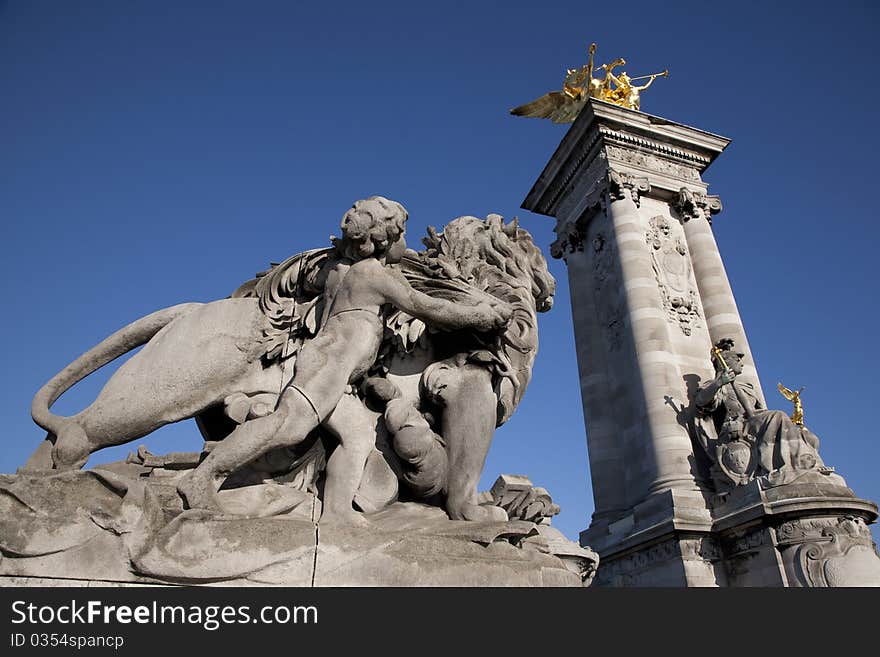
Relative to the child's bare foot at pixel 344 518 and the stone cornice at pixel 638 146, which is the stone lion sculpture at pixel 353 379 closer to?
the child's bare foot at pixel 344 518

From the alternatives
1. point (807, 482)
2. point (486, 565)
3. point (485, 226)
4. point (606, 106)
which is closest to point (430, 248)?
point (485, 226)

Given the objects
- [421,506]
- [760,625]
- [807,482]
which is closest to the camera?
[760,625]

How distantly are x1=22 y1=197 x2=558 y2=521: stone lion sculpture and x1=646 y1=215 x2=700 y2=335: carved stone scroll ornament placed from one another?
9597mm

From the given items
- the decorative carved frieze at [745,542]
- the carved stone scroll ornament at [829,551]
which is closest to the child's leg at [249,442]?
the carved stone scroll ornament at [829,551]

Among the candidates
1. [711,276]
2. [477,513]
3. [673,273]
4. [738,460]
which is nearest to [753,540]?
[738,460]

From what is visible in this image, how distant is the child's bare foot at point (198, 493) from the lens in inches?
103

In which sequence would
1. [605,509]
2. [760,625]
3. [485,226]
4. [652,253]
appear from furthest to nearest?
[652,253], [605,509], [485,226], [760,625]

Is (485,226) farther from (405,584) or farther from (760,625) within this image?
(760,625)

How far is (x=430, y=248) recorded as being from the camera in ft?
13.4

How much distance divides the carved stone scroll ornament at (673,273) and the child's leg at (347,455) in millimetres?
10394

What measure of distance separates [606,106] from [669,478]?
7.93 metres

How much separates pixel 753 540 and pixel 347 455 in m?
8.28

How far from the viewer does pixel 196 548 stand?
244 centimetres

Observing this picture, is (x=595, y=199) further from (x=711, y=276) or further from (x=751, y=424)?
(x=751, y=424)
